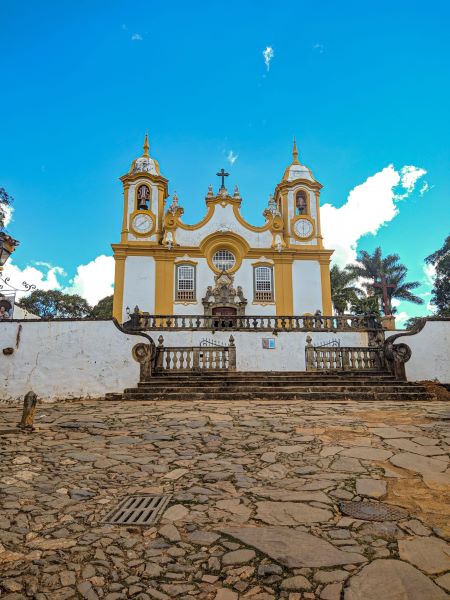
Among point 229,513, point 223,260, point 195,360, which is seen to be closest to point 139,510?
point 229,513

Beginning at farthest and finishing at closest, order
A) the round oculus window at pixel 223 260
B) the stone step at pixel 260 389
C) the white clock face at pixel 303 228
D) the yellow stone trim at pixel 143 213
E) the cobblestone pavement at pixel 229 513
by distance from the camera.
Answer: the white clock face at pixel 303 228 < the yellow stone trim at pixel 143 213 < the round oculus window at pixel 223 260 < the stone step at pixel 260 389 < the cobblestone pavement at pixel 229 513

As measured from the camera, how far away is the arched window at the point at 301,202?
84.3 feet

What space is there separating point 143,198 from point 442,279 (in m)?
26.1

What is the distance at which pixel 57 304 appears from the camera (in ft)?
135

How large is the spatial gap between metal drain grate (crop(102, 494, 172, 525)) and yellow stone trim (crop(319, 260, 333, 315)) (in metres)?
20.5

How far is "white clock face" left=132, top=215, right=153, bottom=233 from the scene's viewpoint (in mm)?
24266

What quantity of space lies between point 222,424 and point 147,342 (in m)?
5.66

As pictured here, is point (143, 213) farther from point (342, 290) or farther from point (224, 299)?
point (342, 290)

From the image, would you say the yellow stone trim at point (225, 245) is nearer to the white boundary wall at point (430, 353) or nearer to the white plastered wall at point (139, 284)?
the white plastered wall at point (139, 284)

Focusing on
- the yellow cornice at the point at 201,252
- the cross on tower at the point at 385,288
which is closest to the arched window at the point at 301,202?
the yellow cornice at the point at 201,252

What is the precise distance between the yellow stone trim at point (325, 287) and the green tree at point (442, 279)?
15.6 metres

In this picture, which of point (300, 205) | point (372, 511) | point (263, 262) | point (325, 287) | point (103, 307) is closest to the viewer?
point (372, 511)

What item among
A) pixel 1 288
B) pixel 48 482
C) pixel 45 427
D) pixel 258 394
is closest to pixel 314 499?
pixel 48 482

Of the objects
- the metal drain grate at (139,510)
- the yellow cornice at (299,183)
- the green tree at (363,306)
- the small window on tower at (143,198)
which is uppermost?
the yellow cornice at (299,183)
